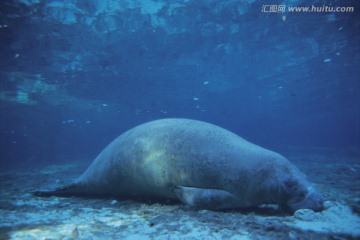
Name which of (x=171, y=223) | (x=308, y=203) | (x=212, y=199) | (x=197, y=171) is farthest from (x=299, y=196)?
(x=171, y=223)

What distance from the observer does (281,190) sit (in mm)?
4066

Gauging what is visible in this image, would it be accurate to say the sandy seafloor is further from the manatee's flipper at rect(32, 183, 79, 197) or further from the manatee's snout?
the manatee's flipper at rect(32, 183, 79, 197)

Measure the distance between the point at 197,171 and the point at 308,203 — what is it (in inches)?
72.6

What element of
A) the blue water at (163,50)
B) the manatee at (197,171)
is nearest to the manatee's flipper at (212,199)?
the manatee at (197,171)

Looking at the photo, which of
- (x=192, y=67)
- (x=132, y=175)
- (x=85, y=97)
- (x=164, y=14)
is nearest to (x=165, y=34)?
(x=164, y=14)

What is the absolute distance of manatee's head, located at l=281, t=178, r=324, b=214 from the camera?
3.87 m

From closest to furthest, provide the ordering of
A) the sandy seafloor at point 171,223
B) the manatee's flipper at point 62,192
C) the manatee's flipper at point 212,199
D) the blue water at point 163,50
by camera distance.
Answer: the sandy seafloor at point 171,223 → the manatee's flipper at point 212,199 → the manatee's flipper at point 62,192 → the blue water at point 163,50

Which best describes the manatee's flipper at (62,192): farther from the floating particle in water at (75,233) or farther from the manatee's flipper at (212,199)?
the manatee's flipper at (212,199)

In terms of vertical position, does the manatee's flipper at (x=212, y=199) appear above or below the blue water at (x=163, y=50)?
below

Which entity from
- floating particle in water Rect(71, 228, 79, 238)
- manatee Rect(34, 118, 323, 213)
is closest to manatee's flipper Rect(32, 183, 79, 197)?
manatee Rect(34, 118, 323, 213)

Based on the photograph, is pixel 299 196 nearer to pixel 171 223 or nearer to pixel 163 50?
pixel 171 223

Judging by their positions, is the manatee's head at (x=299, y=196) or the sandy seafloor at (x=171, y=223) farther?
the manatee's head at (x=299, y=196)

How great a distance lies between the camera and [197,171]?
4676 millimetres

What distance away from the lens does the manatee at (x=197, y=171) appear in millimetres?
4145
